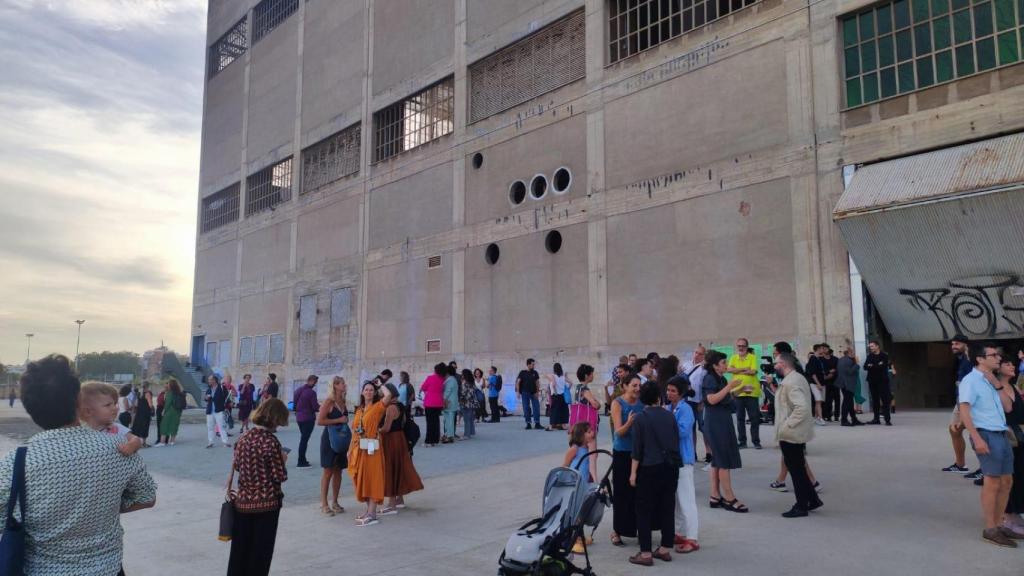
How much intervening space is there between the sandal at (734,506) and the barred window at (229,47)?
44683 millimetres

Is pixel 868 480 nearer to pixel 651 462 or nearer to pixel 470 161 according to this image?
pixel 651 462

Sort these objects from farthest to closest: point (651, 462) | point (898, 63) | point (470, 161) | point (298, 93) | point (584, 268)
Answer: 1. point (298, 93)
2. point (470, 161)
3. point (584, 268)
4. point (898, 63)
5. point (651, 462)

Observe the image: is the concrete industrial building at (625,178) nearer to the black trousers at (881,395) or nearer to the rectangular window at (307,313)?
the rectangular window at (307,313)

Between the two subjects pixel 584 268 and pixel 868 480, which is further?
pixel 584 268

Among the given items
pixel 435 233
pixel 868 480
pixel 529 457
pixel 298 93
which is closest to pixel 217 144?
pixel 298 93

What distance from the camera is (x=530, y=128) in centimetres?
2608

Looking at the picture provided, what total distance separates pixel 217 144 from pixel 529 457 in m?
41.2

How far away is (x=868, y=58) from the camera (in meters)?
17.8

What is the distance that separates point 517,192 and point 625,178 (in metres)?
5.20

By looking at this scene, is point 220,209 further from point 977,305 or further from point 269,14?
point 977,305

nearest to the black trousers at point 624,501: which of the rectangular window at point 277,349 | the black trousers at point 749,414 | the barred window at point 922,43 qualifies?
the black trousers at point 749,414

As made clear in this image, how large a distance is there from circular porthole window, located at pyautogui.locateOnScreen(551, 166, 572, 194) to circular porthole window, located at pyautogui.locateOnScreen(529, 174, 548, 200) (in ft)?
1.27

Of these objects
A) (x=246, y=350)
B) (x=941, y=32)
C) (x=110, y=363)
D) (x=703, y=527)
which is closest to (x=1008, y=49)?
(x=941, y=32)

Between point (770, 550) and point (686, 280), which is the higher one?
point (686, 280)
